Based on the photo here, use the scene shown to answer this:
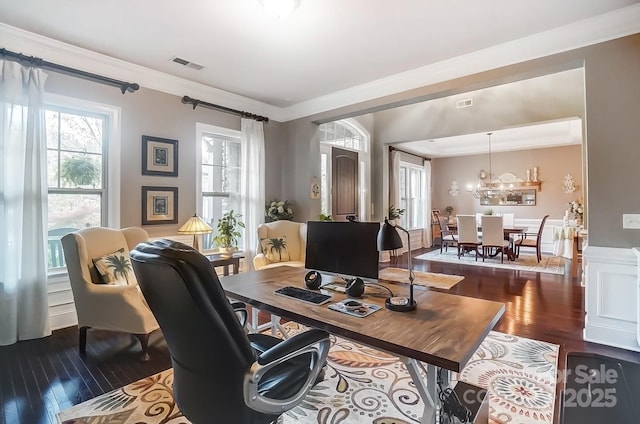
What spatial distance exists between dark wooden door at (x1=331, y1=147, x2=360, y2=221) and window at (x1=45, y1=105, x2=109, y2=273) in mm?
3700

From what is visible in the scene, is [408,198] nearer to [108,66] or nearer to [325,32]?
[325,32]

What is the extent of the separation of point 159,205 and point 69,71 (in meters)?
1.61

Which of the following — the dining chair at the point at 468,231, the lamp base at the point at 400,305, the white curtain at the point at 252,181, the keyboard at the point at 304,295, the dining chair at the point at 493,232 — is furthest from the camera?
the dining chair at the point at 468,231

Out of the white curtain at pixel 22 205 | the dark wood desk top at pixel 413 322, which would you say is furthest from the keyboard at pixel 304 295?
the white curtain at pixel 22 205

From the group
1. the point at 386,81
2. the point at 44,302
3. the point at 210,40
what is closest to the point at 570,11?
the point at 386,81

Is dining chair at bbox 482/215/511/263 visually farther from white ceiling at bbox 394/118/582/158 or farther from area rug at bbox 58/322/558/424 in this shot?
area rug at bbox 58/322/558/424

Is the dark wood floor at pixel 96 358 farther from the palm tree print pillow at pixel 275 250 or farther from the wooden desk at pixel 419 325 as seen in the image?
the palm tree print pillow at pixel 275 250

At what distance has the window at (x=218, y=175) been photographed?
453 cm

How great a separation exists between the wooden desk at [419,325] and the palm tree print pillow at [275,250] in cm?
217

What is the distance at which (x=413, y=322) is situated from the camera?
1.47 metres

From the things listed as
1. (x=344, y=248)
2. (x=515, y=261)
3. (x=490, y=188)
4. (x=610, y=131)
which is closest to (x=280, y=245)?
(x=344, y=248)

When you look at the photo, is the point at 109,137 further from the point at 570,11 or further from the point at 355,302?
the point at 570,11

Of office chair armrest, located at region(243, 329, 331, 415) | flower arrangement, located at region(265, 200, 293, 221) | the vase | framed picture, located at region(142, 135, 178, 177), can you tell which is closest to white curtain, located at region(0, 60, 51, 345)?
framed picture, located at region(142, 135, 178, 177)

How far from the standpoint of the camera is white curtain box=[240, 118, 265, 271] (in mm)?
4794
